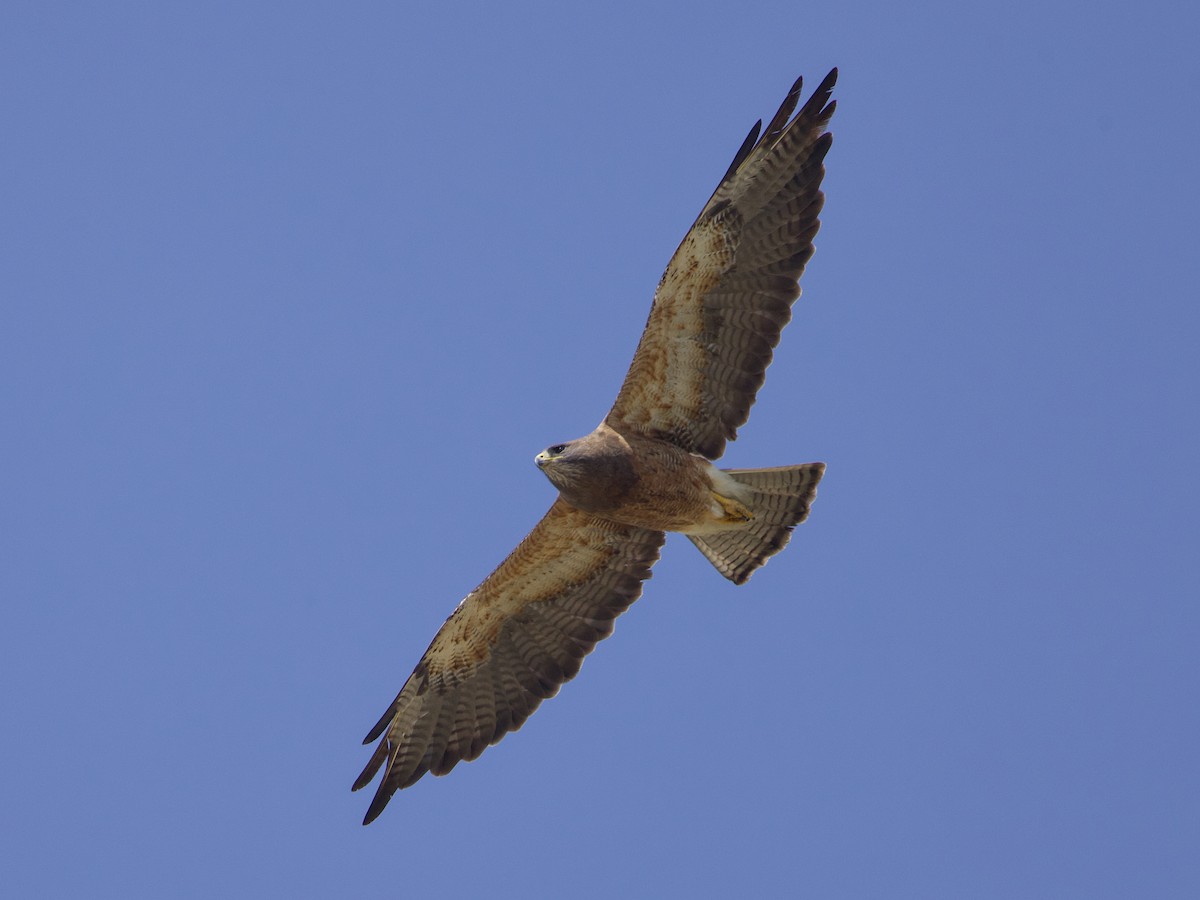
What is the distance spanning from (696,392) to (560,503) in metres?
1.39

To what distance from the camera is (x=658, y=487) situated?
12062 millimetres

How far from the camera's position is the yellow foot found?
1247cm

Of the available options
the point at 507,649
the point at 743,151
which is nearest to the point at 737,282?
the point at 743,151

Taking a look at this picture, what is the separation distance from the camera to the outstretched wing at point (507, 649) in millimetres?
13031

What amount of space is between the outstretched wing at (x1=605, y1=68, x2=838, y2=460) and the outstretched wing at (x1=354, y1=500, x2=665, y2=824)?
1344mm

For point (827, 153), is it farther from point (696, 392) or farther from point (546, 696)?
point (546, 696)

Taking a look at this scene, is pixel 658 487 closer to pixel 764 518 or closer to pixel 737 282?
pixel 764 518

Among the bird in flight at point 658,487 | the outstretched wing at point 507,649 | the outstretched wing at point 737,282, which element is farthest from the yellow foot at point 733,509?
the outstretched wing at point 507,649

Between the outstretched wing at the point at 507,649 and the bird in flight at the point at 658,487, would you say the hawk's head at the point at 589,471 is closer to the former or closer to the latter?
the bird in flight at the point at 658,487

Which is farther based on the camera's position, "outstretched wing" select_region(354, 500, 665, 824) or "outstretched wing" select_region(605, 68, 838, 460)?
"outstretched wing" select_region(354, 500, 665, 824)

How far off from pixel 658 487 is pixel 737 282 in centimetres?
165

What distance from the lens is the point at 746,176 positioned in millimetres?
11844

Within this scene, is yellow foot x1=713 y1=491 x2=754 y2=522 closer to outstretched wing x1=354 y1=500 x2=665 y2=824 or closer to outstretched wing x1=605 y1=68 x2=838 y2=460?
outstretched wing x1=605 y1=68 x2=838 y2=460

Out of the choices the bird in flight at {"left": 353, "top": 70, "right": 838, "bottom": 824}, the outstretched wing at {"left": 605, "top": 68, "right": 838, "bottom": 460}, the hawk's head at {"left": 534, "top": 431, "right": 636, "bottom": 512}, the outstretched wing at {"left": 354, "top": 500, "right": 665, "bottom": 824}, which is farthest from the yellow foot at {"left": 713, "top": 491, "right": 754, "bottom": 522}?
the hawk's head at {"left": 534, "top": 431, "right": 636, "bottom": 512}
